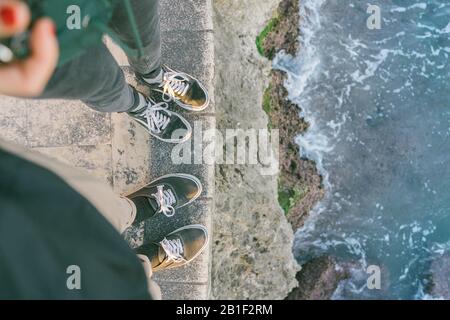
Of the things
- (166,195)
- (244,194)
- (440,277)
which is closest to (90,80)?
(166,195)

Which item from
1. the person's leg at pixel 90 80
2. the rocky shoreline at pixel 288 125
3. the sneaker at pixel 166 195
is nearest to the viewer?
the person's leg at pixel 90 80

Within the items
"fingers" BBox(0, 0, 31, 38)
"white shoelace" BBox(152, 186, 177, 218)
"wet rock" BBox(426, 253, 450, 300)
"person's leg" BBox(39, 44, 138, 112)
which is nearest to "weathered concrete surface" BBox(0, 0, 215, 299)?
"white shoelace" BBox(152, 186, 177, 218)

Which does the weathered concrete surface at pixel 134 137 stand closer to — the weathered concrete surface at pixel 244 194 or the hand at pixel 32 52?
the weathered concrete surface at pixel 244 194

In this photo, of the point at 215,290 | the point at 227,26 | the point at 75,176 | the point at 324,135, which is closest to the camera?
the point at 75,176

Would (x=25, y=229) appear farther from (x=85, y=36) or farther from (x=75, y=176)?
(x=85, y=36)

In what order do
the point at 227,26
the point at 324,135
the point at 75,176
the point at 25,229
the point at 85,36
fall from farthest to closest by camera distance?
the point at 324,135 → the point at 227,26 → the point at 75,176 → the point at 85,36 → the point at 25,229

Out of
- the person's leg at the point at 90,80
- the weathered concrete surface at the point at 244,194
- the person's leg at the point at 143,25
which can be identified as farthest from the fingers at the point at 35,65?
the weathered concrete surface at the point at 244,194

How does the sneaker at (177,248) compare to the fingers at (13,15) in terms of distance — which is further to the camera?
the sneaker at (177,248)

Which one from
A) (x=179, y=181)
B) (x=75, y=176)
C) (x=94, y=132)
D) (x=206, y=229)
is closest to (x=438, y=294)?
(x=206, y=229)
